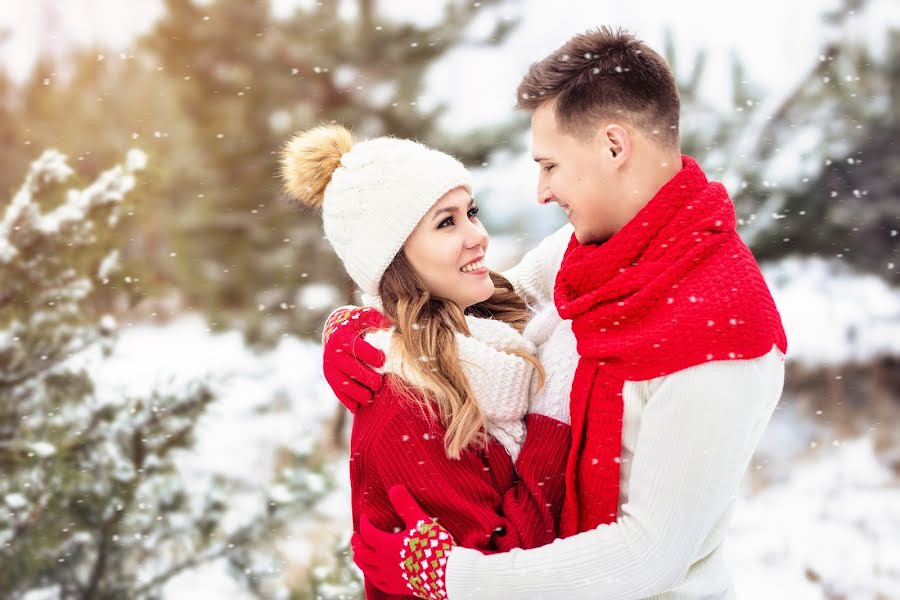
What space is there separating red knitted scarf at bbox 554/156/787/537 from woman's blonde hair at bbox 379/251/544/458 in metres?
0.19

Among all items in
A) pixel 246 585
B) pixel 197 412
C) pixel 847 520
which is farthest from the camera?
pixel 847 520

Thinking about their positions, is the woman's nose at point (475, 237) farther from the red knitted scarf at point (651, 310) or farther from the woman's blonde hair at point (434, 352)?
Result: the red knitted scarf at point (651, 310)

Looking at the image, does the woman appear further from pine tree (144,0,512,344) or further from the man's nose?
pine tree (144,0,512,344)

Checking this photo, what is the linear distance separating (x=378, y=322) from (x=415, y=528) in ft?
1.69

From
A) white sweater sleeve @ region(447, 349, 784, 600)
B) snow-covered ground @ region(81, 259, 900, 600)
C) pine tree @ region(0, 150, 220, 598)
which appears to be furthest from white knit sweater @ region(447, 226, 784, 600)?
snow-covered ground @ region(81, 259, 900, 600)

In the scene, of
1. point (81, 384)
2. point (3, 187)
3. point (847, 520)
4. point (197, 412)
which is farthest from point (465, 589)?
point (3, 187)

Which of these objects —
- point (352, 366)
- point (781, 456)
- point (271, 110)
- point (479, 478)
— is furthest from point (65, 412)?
point (781, 456)

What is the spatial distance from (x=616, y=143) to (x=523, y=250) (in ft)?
10.4

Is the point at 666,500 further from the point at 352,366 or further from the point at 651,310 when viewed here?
the point at 352,366

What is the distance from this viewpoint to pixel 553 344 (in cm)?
186

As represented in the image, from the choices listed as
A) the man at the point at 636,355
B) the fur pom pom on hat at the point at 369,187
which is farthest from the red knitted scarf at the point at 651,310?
the fur pom pom on hat at the point at 369,187

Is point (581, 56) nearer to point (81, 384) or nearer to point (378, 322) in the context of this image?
point (378, 322)

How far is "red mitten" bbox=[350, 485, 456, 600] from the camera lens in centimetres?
158

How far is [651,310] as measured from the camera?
1.54 m
